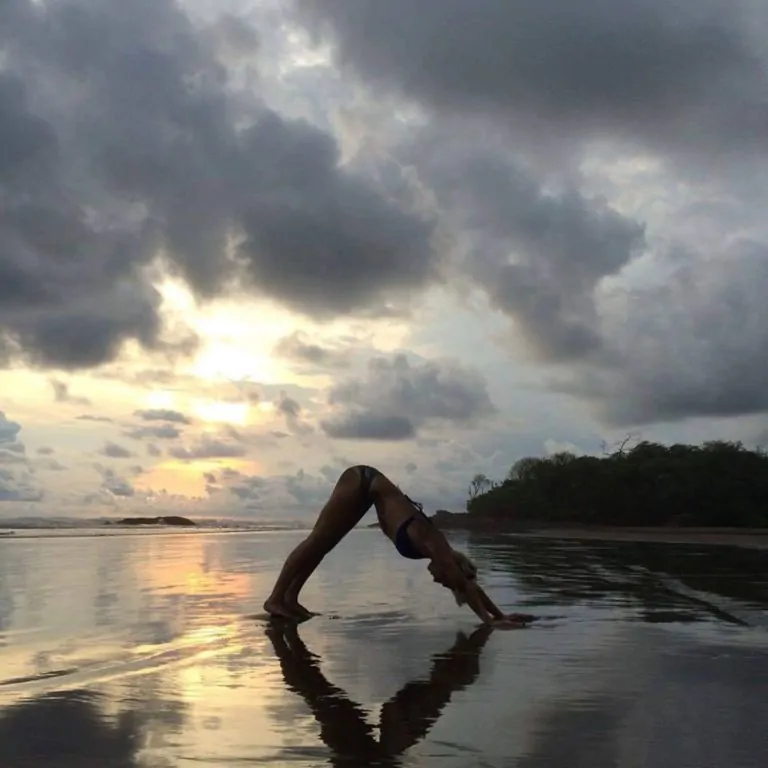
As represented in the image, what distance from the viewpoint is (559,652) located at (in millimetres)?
6238

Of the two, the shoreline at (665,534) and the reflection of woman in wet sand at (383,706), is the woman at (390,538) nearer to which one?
the reflection of woman in wet sand at (383,706)

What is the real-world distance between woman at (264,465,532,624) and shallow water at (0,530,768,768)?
0.98 ft

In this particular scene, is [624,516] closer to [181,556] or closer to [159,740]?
[181,556]

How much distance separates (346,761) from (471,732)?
71 centimetres

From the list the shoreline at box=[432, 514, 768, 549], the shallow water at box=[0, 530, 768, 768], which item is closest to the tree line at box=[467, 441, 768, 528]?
the shoreline at box=[432, 514, 768, 549]

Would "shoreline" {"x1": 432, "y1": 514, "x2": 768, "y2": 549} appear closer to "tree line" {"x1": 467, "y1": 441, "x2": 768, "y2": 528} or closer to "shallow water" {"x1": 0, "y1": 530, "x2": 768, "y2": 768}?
"tree line" {"x1": 467, "y1": 441, "x2": 768, "y2": 528}

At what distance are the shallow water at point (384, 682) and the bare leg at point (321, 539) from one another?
1.27 ft

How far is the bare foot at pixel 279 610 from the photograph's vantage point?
838 cm

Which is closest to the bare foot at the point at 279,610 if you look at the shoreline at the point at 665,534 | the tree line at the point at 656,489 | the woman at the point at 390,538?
the woman at the point at 390,538

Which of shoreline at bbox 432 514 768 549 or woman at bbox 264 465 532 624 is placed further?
shoreline at bbox 432 514 768 549

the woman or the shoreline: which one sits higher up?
the woman

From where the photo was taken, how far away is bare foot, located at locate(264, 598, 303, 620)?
8375mm

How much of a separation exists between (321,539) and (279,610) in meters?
0.80

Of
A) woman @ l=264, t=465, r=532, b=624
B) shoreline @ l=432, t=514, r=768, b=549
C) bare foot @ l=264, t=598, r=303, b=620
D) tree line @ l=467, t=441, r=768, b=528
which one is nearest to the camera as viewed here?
woman @ l=264, t=465, r=532, b=624
